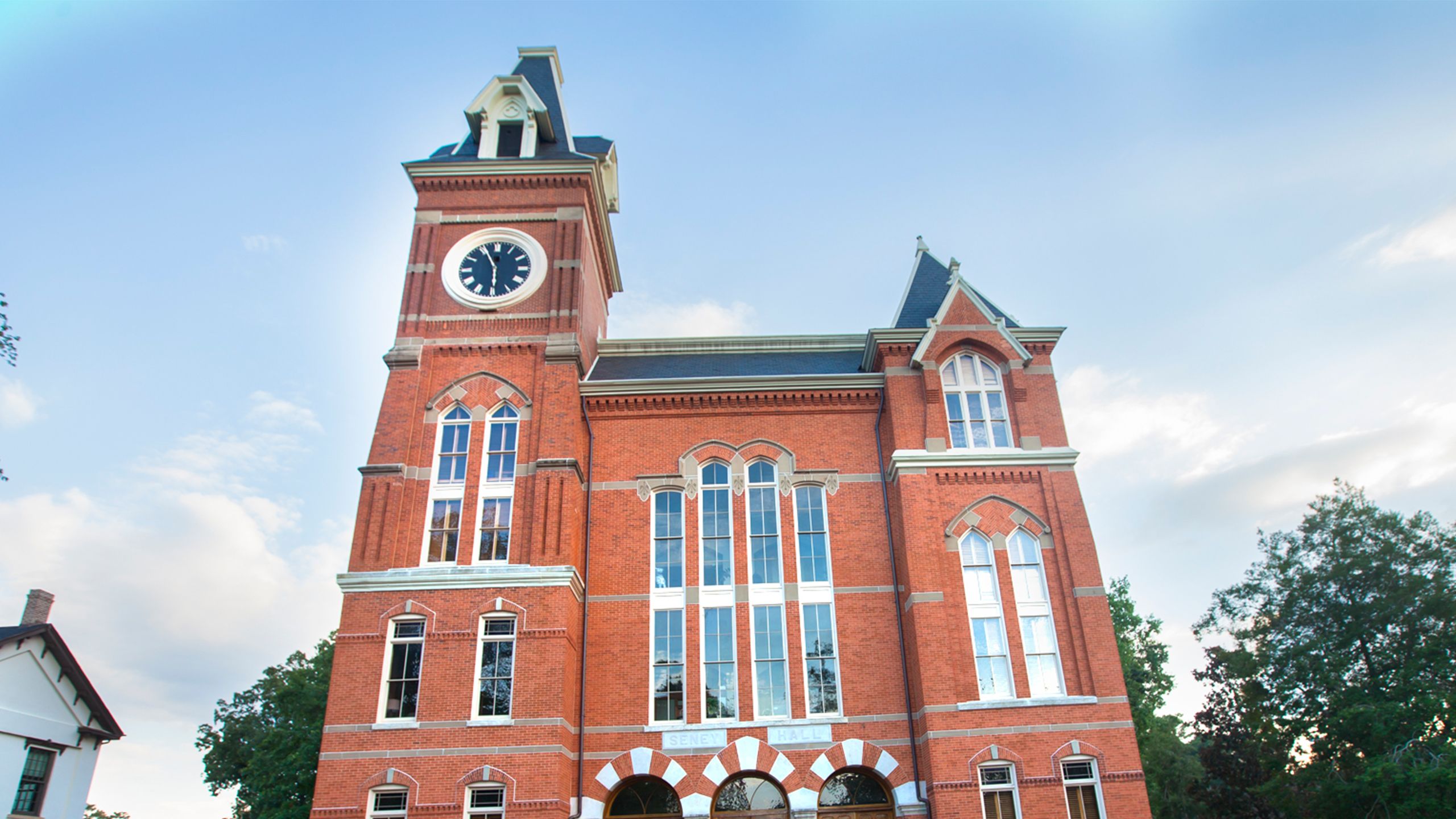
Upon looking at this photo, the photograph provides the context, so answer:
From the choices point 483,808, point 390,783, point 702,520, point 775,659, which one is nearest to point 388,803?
point 390,783

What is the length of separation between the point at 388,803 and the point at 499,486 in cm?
723

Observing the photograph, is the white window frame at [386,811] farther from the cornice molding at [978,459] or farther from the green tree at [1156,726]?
the green tree at [1156,726]

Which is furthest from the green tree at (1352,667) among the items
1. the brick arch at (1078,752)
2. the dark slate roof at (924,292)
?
the dark slate roof at (924,292)

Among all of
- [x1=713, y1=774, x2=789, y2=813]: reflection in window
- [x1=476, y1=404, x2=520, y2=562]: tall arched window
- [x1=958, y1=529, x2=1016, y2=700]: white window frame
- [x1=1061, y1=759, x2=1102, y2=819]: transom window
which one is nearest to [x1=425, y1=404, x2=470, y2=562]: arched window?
[x1=476, y1=404, x2=520, y2=562]: tall arched window

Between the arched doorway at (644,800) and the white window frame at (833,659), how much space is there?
11.0ft

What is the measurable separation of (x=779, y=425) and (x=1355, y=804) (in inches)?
930

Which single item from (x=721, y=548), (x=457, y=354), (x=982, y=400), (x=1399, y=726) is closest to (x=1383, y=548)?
(x=1399, y=726)

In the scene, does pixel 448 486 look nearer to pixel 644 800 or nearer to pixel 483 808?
pixel 483 808

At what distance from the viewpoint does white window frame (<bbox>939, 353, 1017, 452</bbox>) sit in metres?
21.7

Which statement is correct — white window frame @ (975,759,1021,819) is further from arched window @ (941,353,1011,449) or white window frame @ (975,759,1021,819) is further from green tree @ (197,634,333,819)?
green tree @ (197,634,333,819)

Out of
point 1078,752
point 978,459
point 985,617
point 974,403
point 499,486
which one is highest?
point 974,403

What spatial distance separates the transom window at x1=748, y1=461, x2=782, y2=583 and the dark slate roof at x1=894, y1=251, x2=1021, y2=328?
5.69 metres

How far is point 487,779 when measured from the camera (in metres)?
17.7

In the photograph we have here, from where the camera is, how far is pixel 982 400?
22.1 meters
